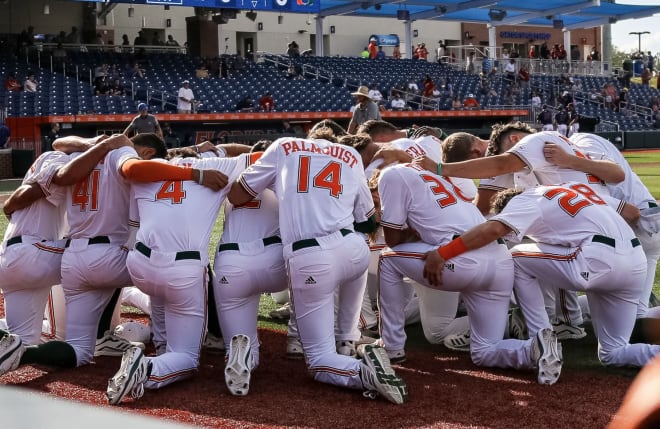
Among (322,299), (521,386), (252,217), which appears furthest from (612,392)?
(252,217)

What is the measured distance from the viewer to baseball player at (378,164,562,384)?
5074 millimetres

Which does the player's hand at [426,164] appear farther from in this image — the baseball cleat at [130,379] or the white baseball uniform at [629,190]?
the baseball cleat at [130,379]

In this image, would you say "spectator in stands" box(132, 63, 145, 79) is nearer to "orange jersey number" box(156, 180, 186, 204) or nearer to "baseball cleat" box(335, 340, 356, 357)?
"orange jersey number" box(156, 180, 186, 204)

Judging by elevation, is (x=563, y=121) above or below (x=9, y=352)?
above

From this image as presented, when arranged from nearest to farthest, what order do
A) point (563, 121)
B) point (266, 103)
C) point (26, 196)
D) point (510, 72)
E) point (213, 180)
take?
point (213, 180), point (26, 196), point (266, 103), point (563, 121), point (510, 72)

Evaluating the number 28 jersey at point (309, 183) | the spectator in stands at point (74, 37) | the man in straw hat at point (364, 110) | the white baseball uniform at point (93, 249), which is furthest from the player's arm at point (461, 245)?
the spectator in stands at point (74, 37)

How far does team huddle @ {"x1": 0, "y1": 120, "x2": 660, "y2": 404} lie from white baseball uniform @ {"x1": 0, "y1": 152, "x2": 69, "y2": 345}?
0.4 inches

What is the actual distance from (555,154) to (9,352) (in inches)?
132

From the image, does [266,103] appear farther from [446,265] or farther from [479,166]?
[446,265]

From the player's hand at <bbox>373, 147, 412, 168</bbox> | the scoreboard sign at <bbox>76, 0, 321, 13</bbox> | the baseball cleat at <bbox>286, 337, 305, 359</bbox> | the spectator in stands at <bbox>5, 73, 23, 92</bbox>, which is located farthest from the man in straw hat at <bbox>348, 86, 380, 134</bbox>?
the scoreboard sign at <bbox>76, 0, 321, 13</bbox>

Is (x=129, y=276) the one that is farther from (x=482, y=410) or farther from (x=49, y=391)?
(x=482, y=410)

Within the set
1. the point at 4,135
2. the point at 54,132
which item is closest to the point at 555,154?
the point at 4,135

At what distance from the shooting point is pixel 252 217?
523cm

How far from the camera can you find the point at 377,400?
4.52m
